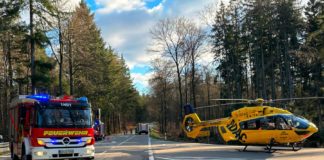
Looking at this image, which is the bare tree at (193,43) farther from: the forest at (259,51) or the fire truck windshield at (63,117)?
the fire truck windshield at (63,117)

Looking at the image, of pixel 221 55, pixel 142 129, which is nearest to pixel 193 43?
pixel 221 55

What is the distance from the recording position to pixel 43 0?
36.6 m

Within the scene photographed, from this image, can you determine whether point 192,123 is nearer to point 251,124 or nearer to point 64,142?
point 251,124

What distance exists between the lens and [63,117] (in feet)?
55.4

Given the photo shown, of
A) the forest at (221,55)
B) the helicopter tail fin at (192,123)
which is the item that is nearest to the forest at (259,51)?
the forest at (221,55)

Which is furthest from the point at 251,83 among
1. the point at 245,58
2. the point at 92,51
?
the point at 92,51

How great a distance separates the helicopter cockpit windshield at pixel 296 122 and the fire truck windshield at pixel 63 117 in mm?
10393

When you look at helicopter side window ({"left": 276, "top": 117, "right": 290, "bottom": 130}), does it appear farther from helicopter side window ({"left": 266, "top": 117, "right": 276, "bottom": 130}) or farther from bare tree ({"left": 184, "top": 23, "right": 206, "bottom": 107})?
bare tree ({"left": 184, "top": 23, "right": 206, "bottom": 107})

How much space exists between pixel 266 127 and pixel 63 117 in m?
10.9

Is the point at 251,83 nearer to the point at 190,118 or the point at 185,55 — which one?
the point at 185,55

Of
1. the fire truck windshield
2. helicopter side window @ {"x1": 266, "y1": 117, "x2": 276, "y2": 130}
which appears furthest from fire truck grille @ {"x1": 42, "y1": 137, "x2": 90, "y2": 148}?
helicopter side window @ {"x1": 266, "y1": 117, "x2": 276, "y2": 130}

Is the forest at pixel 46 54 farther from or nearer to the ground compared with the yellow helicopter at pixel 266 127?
farther from the ground

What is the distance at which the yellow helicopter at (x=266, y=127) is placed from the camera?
71.2ft

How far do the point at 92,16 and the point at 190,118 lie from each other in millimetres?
40207
